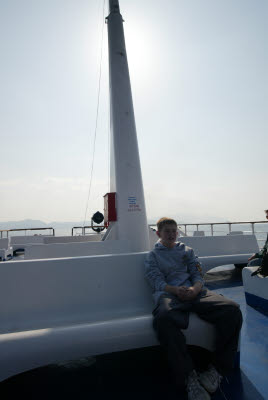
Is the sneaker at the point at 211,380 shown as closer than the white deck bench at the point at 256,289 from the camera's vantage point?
Yes

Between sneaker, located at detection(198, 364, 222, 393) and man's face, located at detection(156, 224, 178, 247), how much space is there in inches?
34.2

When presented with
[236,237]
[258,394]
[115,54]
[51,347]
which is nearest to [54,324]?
[51,347]

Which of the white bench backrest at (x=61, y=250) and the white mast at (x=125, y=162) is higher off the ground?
the white mast at (x=125, y=162)

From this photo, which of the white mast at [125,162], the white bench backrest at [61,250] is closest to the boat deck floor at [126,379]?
the white bench backrest at [61,250]

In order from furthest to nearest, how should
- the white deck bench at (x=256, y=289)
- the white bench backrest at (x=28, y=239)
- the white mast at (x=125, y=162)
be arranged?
the white bench backrest at (x=28, y=239) < the white mast at (x=125, y=162) < the white deck bench at (x=256, y=289)

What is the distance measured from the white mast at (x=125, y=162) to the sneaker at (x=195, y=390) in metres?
3.09

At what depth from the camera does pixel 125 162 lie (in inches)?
179

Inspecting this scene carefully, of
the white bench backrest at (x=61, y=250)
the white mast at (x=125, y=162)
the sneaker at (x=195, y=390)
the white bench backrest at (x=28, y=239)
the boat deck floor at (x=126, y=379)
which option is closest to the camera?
the sneaker at (x=195, y=390)

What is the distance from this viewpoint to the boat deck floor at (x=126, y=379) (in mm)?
1463

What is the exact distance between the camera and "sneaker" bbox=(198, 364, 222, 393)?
4.66 ft

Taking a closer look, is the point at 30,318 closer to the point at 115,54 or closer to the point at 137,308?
the point at 137,308

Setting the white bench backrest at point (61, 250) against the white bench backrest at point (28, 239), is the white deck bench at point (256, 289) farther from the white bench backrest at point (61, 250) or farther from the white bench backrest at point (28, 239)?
the white bench backrest at point (28, 239)

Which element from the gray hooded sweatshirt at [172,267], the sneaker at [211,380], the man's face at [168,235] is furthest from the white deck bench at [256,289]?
the sneaker at [211,380]

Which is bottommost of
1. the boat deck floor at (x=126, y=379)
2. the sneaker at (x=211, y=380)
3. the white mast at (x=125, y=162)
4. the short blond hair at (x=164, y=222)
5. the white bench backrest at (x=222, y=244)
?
the boat deck floor at (x=126, y=379)
